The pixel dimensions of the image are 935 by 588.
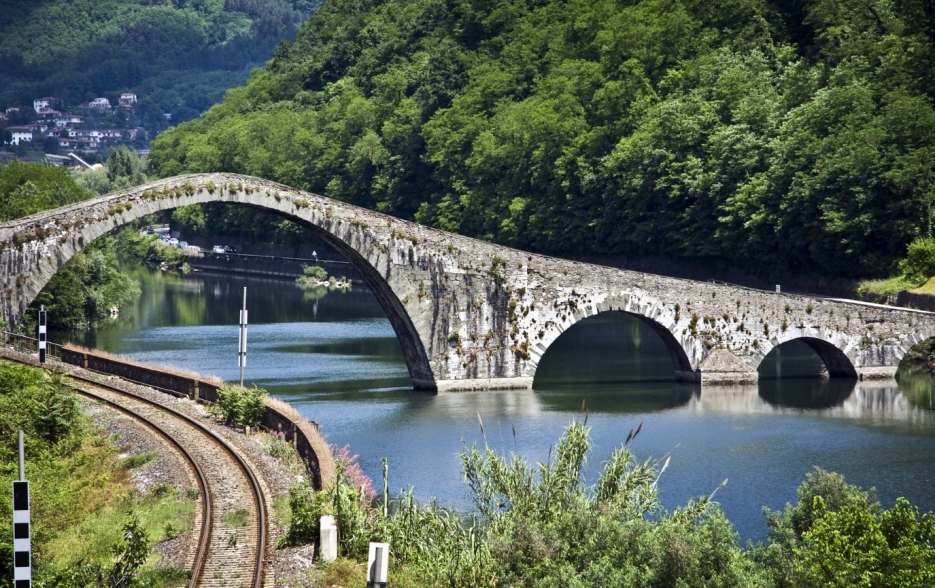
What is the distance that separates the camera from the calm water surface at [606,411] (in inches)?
1294

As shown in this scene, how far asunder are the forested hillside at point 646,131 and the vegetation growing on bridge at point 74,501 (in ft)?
116

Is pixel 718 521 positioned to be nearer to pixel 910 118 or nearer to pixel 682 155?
pixel 910 118

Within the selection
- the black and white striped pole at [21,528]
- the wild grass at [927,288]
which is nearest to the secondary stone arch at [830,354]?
the wild grass at [927,288]

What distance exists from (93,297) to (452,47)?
48085 mm

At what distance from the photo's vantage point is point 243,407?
3316cm

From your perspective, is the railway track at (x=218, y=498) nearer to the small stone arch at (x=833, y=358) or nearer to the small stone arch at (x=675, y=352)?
the small stone arch at (x=675, y=352)

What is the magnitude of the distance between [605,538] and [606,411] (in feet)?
→ 66.2

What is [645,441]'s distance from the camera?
1464 inches

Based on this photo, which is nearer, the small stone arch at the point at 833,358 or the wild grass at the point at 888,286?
the small stone arch at the point at 833,358

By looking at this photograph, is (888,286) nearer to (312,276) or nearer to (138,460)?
(138,460)

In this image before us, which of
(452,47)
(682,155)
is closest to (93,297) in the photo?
(682,155)

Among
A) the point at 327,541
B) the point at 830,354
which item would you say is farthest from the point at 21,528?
the point at 830,354

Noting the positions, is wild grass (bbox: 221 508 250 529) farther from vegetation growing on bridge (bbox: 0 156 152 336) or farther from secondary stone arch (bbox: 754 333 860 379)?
vegetation growing on bridge (bbox: 0 156 152 336)

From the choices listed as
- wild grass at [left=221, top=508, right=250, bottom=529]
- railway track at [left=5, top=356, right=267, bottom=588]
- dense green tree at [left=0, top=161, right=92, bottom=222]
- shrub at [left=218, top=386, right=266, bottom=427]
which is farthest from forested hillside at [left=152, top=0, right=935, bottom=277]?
wild grass at [left=221, top=508, right=250, bottom=529]
